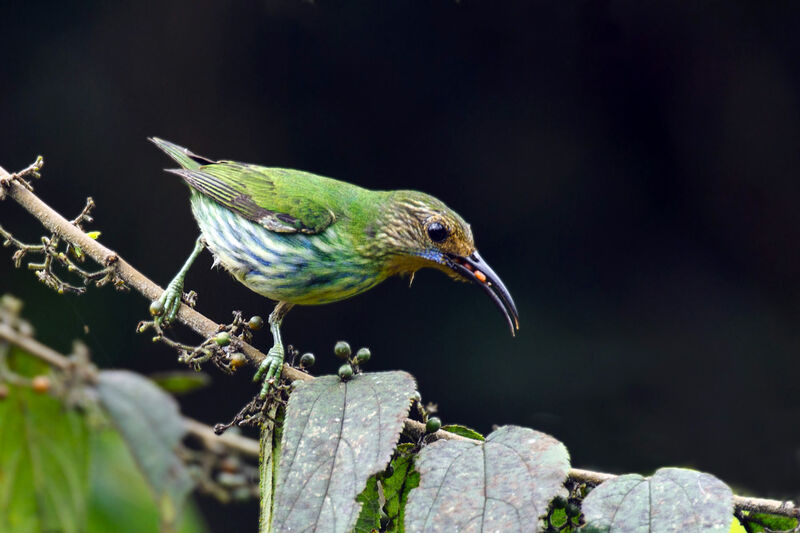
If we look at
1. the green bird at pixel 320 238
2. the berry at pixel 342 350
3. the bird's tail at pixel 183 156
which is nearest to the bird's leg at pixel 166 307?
the green bird at pixel 320 238

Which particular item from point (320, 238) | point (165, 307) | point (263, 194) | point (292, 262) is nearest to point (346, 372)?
point (165, 307)

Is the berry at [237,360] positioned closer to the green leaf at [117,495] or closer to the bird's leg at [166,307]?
the bird's leg at [166,307]

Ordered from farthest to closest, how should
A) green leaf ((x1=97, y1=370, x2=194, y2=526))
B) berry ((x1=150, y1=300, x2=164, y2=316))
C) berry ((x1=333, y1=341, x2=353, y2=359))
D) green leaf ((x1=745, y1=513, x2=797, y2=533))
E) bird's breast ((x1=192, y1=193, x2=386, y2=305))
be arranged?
bird's breast ((x1=192, y1=193, x2=386, y2=305)) < berry ((x1=150, y1=300, x2=164, y2=316)) < berry ((x1=333, y1=341, x2=353, y2=359)) < green leaf ((x1=745, y1=513, x2=797, y2=533)) < green leaf ((x1=97, y1=370, x2=194, y2=526))

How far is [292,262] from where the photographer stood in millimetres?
2486

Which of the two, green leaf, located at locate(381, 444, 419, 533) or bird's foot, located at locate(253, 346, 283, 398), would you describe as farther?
bird's foot, located at locate(253, 346, 283, 398)

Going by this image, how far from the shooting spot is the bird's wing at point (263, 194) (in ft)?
8.67

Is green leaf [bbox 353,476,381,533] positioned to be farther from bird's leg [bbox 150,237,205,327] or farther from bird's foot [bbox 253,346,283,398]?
bird's leg [bbox 150,237,205,327]

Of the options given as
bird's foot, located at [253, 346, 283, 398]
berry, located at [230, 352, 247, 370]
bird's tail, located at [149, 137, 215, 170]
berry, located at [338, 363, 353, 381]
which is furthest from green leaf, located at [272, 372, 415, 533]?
bird's tail, located at [149, 137, 215, 170]

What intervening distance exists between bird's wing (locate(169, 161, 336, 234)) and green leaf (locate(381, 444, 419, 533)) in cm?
124

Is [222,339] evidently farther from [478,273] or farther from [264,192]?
[264,192]

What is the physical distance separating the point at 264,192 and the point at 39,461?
210cm

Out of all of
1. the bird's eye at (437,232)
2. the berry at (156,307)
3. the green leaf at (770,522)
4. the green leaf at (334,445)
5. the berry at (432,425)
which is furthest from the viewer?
the bird's eye at (437,232)

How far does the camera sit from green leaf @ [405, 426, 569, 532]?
Result: 126 cm

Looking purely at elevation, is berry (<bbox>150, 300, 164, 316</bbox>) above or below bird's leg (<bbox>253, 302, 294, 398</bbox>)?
above
